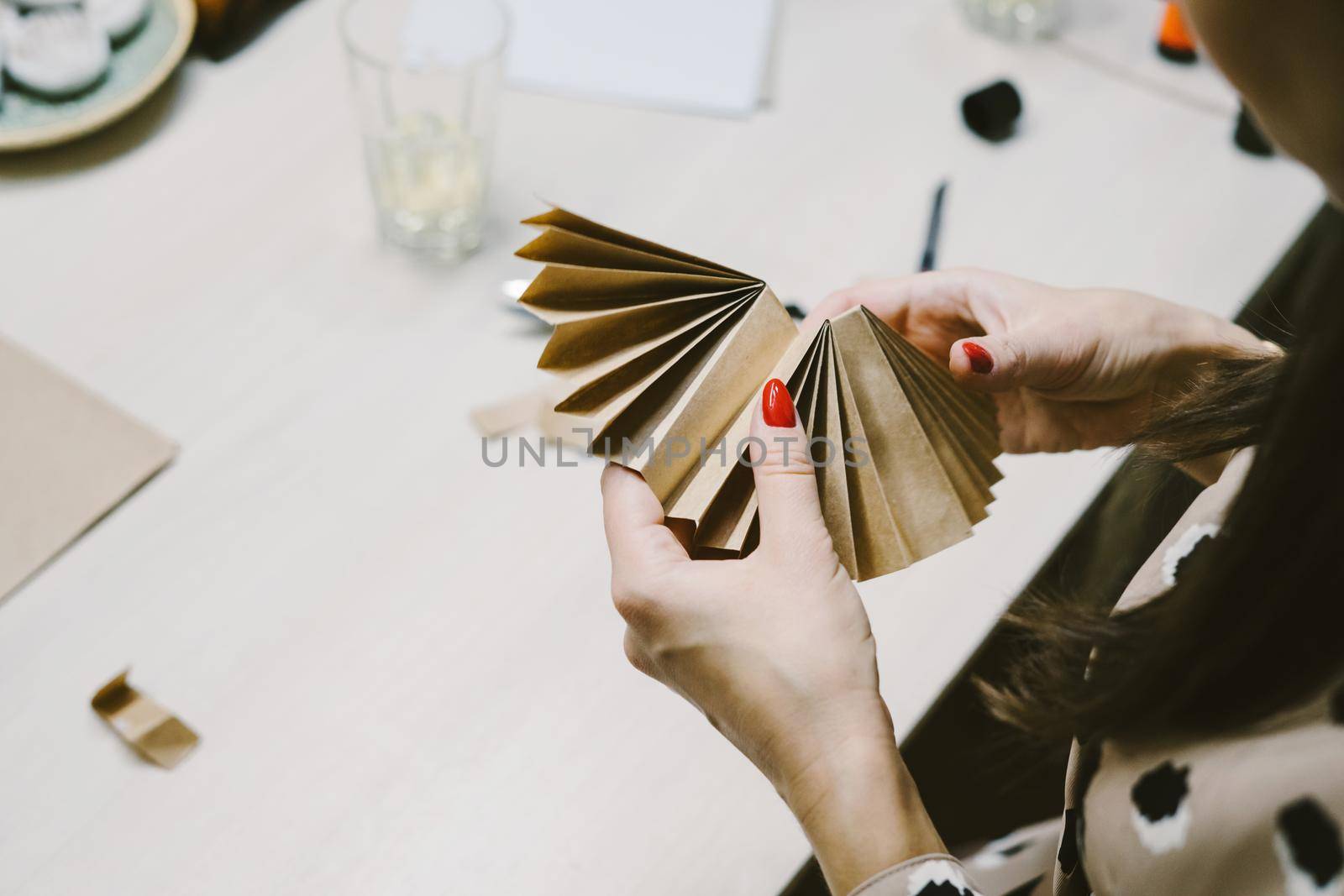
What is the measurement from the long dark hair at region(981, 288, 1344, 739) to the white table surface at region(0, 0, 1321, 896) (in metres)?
0.15

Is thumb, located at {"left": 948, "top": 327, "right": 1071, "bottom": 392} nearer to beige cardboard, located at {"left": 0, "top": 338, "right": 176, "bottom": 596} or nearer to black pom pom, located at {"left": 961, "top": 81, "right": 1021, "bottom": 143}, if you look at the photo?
black pom pom, located at {"left": 961, "top": 81, "right": 1021, "bottom": 143}

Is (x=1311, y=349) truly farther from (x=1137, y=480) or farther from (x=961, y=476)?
(x=1137, y=480)

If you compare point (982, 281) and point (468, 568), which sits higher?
point (982, 281)

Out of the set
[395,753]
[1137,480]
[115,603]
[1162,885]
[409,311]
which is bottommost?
[1162,885]

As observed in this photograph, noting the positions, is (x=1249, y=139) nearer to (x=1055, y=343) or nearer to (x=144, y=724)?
(x=1055, y=343)

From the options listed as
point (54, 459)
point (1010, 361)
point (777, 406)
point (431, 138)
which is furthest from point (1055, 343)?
point (54, 459)

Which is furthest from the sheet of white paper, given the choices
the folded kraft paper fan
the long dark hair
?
the long dark hair

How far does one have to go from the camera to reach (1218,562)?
57 centimetres

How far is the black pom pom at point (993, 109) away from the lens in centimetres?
112

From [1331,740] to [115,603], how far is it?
732mm

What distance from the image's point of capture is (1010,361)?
2.43ft

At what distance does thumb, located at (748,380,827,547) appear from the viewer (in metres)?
0.62

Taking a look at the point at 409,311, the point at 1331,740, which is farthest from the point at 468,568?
the point at 1331,740

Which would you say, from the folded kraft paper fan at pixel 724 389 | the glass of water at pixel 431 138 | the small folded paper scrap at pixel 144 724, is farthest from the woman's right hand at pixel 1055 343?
the small folded paper scrap at pixel 144 724
